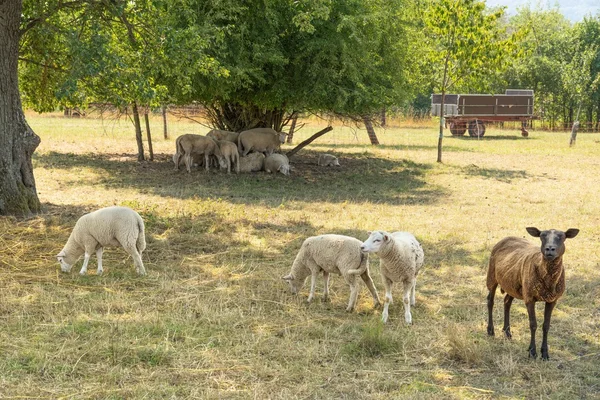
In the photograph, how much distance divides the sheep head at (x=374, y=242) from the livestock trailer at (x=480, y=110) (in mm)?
32425

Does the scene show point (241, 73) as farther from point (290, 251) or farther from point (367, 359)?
point (367, 359)

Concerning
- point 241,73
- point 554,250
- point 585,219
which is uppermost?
point 241,73

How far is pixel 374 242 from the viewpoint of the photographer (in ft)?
22.8

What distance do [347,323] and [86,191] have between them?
9861mm

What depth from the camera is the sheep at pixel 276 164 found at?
19.3 m

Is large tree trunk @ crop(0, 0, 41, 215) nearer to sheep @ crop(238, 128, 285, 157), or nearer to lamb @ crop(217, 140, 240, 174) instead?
lamb @ crop(217, 140, 240, 174)

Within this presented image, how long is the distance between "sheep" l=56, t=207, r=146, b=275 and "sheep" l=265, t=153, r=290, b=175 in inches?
420

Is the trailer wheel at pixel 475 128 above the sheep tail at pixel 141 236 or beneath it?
beneath

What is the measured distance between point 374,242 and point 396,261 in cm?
40

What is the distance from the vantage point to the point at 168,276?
873cm

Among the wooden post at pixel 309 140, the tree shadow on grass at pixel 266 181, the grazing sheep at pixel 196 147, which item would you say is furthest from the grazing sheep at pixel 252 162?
the wooden post at pixel 309 140

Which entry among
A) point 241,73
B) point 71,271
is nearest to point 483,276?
point 71,271

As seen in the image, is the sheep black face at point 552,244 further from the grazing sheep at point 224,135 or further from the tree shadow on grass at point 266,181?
the grazing sheep at point 224,135

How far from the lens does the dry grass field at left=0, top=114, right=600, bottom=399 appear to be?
5621 millimetres
